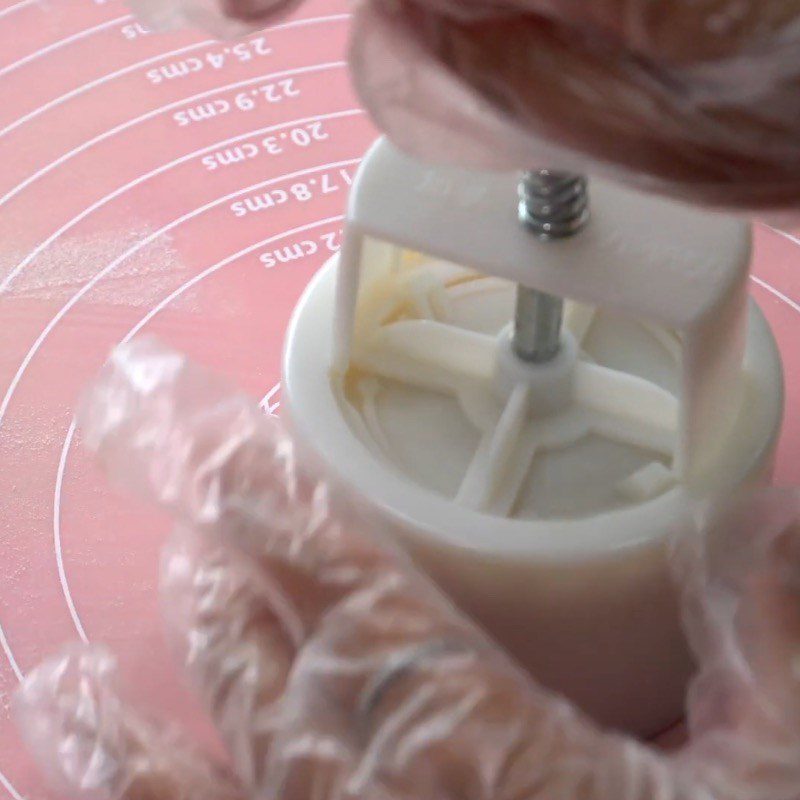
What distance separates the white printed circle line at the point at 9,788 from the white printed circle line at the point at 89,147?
0.30m

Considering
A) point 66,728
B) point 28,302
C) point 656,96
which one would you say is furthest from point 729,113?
point 28,302

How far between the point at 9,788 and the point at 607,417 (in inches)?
12.3

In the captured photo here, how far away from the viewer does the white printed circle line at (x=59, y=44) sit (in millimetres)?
923

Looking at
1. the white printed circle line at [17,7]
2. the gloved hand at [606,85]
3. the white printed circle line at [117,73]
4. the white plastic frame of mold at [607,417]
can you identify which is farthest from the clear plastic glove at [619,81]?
the white printed circle line at [17,7]

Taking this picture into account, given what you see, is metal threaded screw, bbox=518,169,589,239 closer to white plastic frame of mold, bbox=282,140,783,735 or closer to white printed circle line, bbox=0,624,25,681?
white plastic frame of mold, bbox=282,140,783,735

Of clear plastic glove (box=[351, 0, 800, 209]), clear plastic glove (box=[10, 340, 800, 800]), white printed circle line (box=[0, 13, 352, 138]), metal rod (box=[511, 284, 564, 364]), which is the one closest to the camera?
clear plastic glove (box=[351, 0, 800, 209])

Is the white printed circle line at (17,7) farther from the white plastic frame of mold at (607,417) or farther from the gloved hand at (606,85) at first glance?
the gloved hand at (606,85)

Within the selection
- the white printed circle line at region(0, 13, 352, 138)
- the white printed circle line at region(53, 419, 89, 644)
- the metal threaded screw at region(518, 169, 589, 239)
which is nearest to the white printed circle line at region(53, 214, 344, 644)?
the white printed circle line at region(53, 419, 89, 644)

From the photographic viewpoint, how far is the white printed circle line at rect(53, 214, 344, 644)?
2.22 ft

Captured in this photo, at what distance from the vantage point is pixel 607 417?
2.01 ft

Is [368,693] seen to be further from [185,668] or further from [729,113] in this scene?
[729,113]

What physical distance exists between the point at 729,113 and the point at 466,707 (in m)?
0.21

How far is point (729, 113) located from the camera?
38cm

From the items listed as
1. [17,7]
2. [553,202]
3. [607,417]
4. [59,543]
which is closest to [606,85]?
[553,202]
